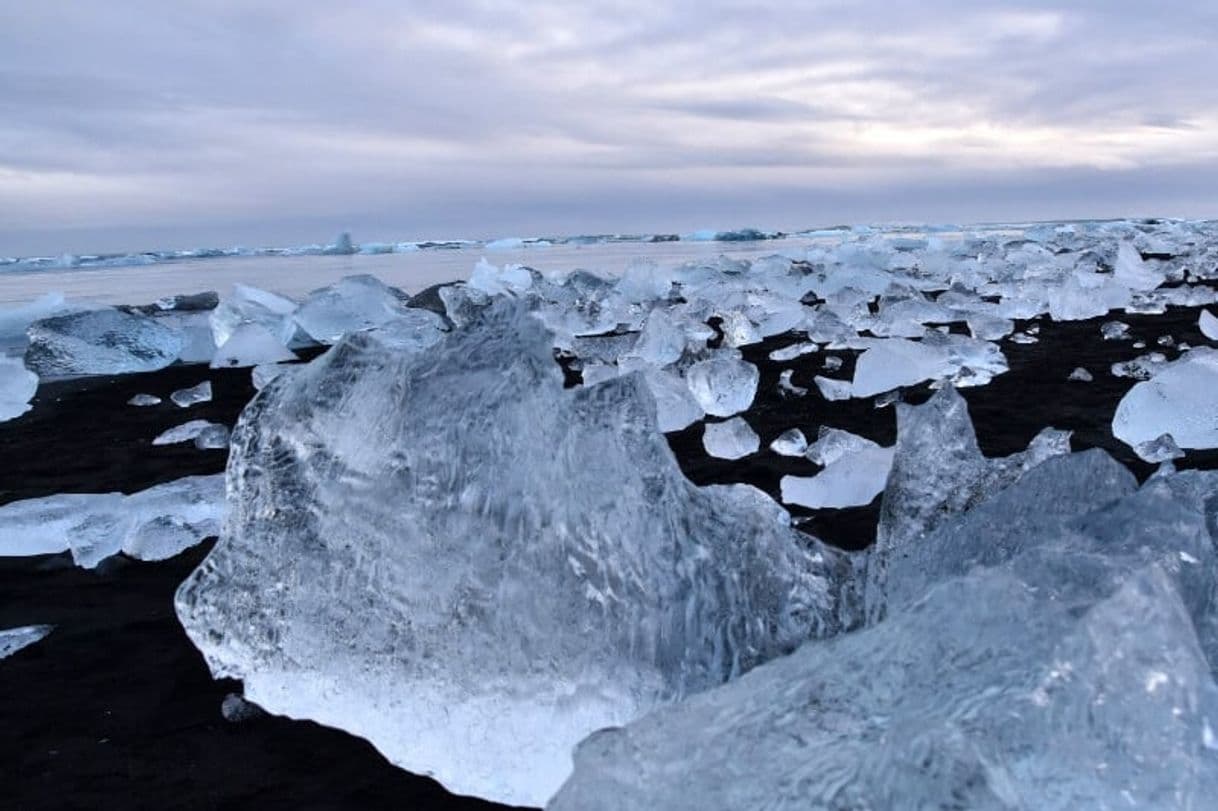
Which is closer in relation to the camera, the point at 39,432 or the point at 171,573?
the point at 171,573

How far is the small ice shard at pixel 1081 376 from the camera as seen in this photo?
407 centimetres

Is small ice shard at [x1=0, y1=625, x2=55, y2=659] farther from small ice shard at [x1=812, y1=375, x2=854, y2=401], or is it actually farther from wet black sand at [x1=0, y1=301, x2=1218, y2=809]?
small ice shard at [x1=812, y1=375, x2=854, y2=401]

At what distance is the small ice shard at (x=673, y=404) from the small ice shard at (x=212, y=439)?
1650 millimetres

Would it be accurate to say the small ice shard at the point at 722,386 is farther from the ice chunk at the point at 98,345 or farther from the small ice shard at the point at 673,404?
the ice chunk at the point at 98,345

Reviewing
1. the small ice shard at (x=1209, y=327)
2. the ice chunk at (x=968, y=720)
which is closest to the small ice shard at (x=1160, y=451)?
the ice chunk at (x=968, y=720)

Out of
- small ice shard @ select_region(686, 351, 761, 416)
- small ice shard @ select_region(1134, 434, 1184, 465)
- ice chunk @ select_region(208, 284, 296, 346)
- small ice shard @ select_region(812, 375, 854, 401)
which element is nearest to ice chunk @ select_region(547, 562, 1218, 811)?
small ice shard @ select_region(1134, 434, 1184, 465)

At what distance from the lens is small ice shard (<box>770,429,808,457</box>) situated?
315cm

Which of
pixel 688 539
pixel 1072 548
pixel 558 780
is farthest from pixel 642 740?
pixel 1072 548

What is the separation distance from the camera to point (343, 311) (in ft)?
22.5

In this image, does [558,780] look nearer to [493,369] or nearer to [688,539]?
[688,539]

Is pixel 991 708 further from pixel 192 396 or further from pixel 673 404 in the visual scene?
pixel 192 396

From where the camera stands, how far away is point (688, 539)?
154cm

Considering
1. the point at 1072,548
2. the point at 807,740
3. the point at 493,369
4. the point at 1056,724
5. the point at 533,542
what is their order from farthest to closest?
the point at 493,369 < the point at 533,542 < the point at 1072,548 < the point at 807,740 < the point at 1056,724

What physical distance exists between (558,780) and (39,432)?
355cm
